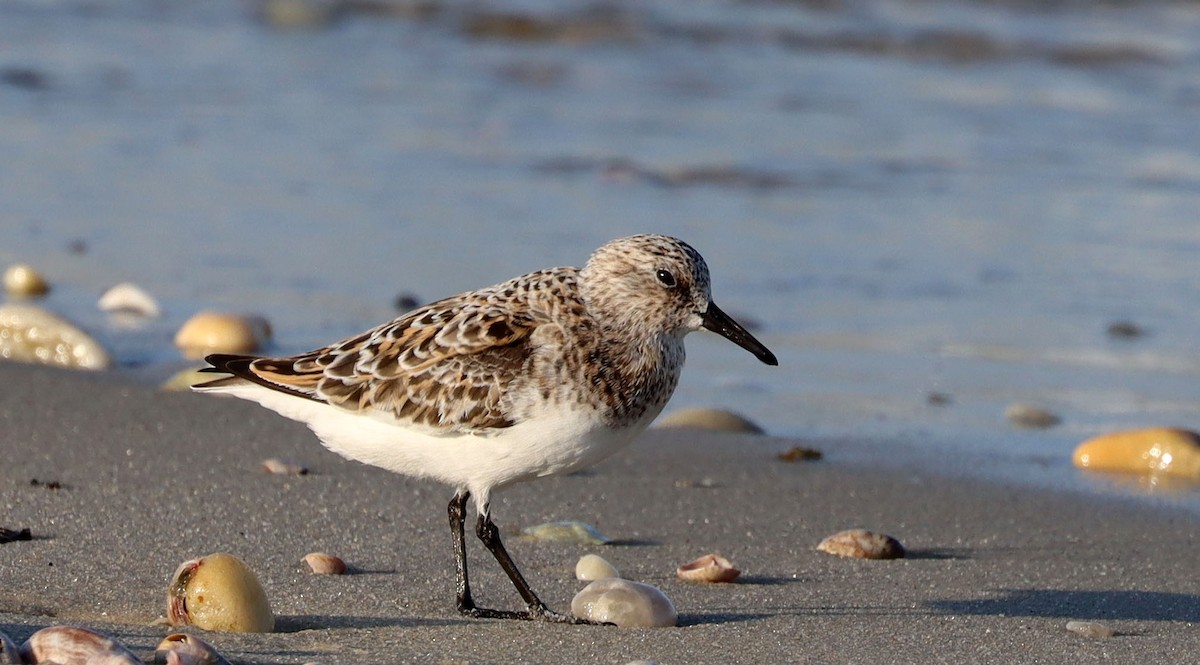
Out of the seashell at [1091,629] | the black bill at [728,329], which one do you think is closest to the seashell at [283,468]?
the black bill at [728,329]

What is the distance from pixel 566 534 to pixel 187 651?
1875 millimetres

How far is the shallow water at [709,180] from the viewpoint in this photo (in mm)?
7605

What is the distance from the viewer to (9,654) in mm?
3354

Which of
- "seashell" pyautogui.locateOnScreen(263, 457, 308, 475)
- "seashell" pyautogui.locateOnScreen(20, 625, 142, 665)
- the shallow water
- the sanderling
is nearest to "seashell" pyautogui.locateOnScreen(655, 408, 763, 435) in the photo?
the shallow water

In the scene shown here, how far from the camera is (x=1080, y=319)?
827cm

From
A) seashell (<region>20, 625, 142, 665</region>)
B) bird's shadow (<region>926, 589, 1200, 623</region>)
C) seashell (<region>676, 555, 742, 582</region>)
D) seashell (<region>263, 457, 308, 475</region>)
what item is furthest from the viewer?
seashell (<region>263, 457, 308, 475</region>)

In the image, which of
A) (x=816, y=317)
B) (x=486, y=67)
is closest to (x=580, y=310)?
(x=816, y=317)

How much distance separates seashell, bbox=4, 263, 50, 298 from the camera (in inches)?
312

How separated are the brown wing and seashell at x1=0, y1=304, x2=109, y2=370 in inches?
97.4

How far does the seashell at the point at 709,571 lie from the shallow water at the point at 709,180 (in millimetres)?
1844

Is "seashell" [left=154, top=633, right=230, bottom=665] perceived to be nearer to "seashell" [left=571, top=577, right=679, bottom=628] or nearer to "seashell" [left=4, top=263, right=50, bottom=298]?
"seashell" [left=571, top=577, right=679, bottom=628]

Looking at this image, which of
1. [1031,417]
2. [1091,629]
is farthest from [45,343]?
[1091,629]

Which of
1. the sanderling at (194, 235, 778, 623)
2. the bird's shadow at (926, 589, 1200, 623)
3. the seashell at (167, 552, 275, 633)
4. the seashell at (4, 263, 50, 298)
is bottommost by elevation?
the bird's shadow at (926, 589, 1200, 623)

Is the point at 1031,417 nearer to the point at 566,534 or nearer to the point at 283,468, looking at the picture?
the point at 566,534
